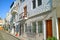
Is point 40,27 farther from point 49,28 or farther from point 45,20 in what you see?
point 49,28

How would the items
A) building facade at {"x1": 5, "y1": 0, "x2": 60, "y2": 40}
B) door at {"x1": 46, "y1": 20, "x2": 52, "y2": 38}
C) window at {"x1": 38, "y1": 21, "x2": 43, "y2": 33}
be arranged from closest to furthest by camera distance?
building facade at {"x1": 5, "y1": 0, "x2": 60, "y2": 40} → door at {"x1": 46, "y1": 20, "x2": 52, "y2": 38} → window at {"x1": 38, "y1": 21, "x2": 43, "y2": 33}

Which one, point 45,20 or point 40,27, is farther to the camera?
point 40,27

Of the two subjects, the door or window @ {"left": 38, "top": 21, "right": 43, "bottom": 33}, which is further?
window @ {"left": 38, "top": 21, "right": 43, "bottom": 33}

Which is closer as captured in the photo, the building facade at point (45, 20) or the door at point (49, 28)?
the building facade at point (45, 20)

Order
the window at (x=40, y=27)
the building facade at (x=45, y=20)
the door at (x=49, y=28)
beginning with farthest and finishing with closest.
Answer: the window at (x=40, y=27)
the door at (x=49, y=28)
the building facade at (x=45, y=20)

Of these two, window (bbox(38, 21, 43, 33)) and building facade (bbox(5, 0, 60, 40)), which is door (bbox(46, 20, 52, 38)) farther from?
window (bbox(38, 21, 43, 33))

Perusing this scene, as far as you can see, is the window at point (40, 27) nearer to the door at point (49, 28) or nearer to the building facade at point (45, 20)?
the building facade at point (45, 20)

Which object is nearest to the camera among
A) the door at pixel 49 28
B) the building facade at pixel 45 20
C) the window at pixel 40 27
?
the building facade at pixel 45 20

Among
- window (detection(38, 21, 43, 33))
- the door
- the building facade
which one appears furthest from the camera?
window (detection(38, 21, 43, 33))

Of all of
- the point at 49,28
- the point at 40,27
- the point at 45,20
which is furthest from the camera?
the point at 40,27

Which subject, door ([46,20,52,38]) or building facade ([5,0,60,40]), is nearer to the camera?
building facade ([5,0,60,40])

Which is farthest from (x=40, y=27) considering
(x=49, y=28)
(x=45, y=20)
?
(x=49, y=28)

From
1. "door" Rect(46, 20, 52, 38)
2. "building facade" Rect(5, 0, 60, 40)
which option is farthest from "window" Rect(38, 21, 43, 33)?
"door" Rect(46, 20, 52, 38)

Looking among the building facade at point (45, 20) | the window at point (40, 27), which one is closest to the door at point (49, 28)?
the building facade at point (45, 20)
